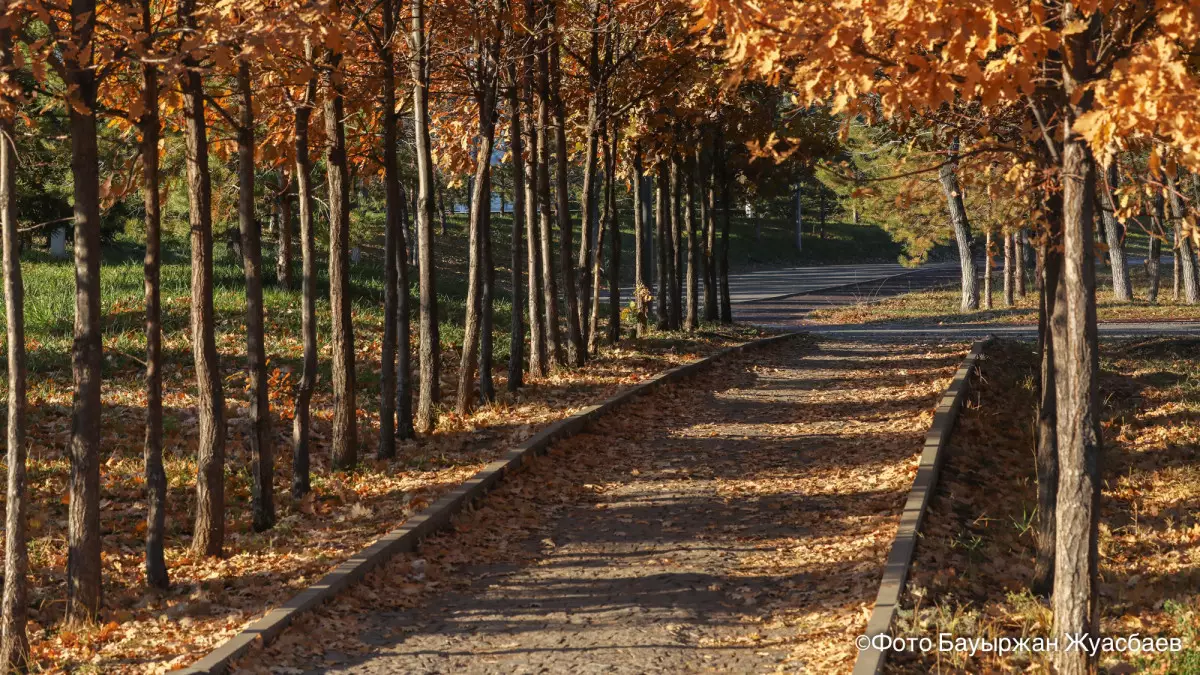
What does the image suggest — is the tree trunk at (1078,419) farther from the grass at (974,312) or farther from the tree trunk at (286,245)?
the grass at (974,312)

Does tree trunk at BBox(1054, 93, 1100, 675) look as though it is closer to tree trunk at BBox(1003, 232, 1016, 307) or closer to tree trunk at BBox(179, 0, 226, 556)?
tree trunk at BBox(179, 0, 226, 556)

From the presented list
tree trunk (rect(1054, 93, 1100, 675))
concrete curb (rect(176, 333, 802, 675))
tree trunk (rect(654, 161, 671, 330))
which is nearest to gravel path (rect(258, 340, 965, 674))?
concrete curb (rect(176, 333, 802, 675))

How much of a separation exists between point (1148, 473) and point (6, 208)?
10.8 m

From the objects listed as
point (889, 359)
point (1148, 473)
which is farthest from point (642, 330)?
point (1148, 473)

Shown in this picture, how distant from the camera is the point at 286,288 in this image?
19656 millimetres

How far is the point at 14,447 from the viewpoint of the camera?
6.91 meters

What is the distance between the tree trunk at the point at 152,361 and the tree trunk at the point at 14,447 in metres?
1.01

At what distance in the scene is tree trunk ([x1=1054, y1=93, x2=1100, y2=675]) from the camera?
19.3 ft

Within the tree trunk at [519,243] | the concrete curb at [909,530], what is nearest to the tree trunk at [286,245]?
the tree trunk at [519,243]

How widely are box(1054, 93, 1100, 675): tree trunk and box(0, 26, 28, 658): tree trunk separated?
600cm

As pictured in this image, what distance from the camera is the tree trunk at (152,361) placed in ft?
26.0

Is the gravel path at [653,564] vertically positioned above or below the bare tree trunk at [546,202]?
below

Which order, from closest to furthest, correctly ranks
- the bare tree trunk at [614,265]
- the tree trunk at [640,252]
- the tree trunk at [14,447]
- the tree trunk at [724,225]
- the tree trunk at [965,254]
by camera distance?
the tree trunk at [14,447] → the bare tree trunk at [614,265] → the tree trunk at [640,252] → the tree trunk at [724,225] → the tree trunk at [965,254]

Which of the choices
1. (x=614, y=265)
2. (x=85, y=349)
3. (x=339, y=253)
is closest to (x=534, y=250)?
(x=614, y=265)
